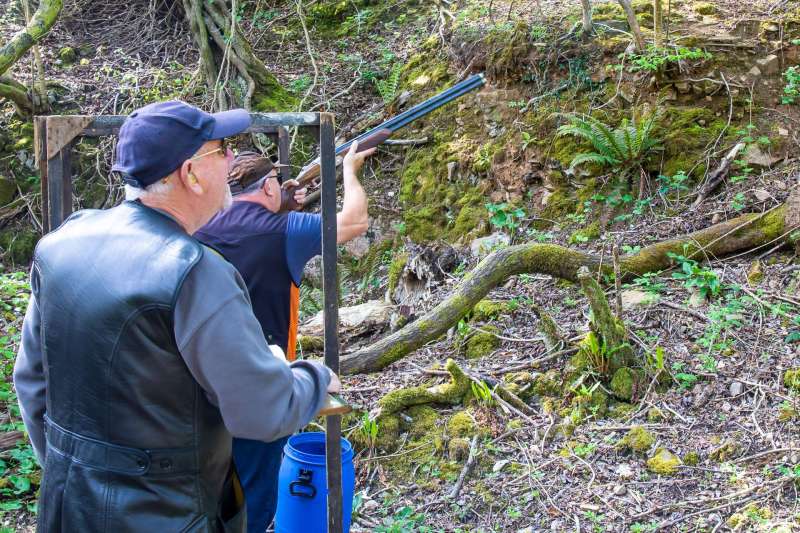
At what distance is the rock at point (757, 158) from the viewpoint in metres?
6.59

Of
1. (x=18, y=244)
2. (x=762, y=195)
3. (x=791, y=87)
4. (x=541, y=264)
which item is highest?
(x=791, y=87)

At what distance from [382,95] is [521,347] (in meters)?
4.64

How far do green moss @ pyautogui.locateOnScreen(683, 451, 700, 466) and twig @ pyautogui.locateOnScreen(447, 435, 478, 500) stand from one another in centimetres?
120

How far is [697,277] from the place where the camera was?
5.81 metres

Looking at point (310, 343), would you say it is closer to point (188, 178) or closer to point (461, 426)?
point (461, 426)

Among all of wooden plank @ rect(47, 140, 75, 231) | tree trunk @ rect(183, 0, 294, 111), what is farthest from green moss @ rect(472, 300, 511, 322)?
tree trunk @ rect(183, 0, 294, 111)

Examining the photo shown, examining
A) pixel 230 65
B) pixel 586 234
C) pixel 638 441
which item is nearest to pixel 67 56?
pixel 230 65

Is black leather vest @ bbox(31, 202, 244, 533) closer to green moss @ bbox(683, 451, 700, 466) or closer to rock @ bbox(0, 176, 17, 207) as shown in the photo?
green moss @ bbox(683, 451, 700, 466)

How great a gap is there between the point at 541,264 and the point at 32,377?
13.1ft

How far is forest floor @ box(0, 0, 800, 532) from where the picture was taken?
13.9 feet

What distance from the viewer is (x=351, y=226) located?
12.1ft

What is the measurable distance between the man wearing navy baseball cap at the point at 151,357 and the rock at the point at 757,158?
18.3 feet

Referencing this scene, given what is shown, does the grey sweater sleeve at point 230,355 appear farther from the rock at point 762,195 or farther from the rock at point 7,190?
the rock at point 7,190

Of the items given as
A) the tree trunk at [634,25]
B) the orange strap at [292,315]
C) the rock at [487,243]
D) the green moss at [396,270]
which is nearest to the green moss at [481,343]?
Result: the rock at [487,243]
